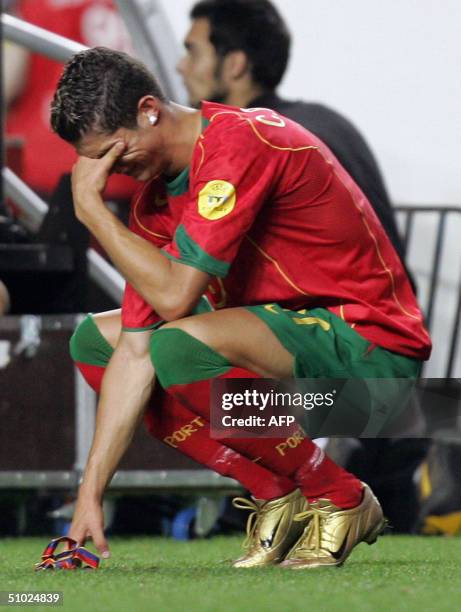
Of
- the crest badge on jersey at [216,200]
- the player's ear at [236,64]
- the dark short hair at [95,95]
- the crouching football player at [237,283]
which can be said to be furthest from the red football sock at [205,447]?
the player's ear at [236,64]

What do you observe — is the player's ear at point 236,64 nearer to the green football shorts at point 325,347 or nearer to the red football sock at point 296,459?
the green football shorts at point 325,347

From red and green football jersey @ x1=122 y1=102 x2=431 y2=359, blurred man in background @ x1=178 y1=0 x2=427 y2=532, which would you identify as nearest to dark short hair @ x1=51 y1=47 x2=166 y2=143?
red and green football jersey @ x1=122 y1=102 x2=431 y2=359

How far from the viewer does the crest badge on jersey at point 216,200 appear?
2275mm

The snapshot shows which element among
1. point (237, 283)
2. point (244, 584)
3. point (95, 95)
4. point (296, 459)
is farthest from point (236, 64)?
point (244, 584)

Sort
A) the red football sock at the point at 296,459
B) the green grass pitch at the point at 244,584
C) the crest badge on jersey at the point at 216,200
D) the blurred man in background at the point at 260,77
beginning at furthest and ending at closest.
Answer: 1. the blurred man in background at the point at 260,77
2. the red football sock at the point at 296,459
3. the crest badge on jersey at the point at 216,200
4. the green grass pitch at the point at 244,584

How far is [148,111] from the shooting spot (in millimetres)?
2379

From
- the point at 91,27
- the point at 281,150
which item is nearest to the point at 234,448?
the point at 281,150

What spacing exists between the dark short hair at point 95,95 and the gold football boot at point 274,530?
2.20 ft

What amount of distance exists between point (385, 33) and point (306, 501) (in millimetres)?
1912

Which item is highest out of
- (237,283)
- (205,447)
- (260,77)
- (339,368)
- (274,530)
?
(260,77)

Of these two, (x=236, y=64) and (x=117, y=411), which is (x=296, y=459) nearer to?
(x=117, y=411)

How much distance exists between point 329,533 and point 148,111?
741 mm

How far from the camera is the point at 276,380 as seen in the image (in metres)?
2.44

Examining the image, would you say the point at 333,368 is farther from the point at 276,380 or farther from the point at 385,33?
the point at 385,33
